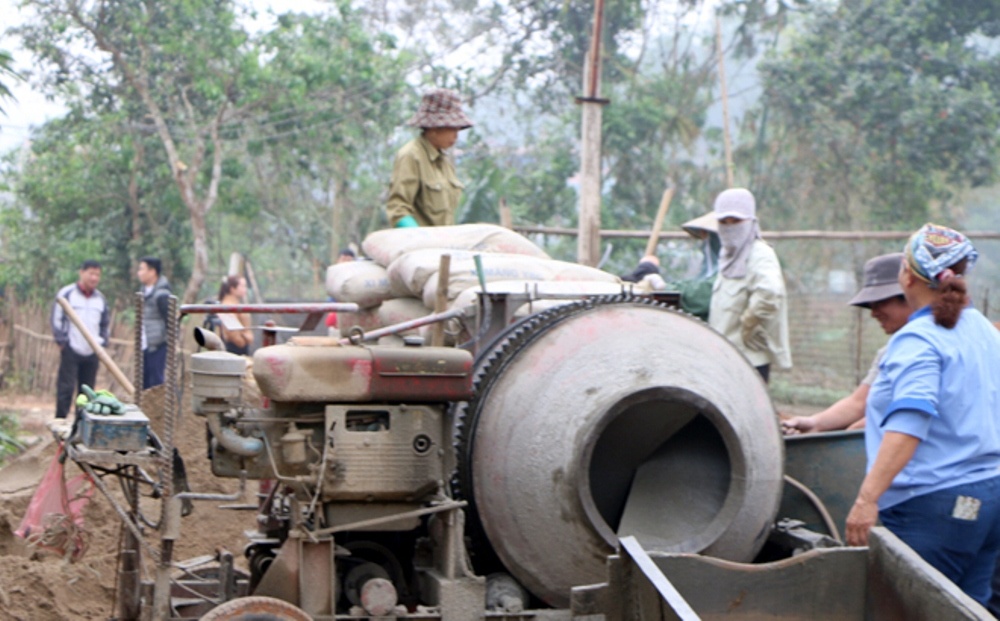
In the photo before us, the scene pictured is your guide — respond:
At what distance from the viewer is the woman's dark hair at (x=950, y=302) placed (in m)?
3.79

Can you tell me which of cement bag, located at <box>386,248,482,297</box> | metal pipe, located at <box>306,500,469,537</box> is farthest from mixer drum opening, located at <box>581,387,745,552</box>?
cement bag, located at <box>386,248,482,297</box>

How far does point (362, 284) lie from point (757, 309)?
188 cm

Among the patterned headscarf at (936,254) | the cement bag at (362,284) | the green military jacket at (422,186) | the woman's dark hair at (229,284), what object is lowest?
the woman's dark hair at (229,284)

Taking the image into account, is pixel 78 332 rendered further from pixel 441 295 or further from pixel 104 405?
pixel 104 405

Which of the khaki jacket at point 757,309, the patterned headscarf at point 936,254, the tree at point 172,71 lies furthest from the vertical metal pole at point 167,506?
the tree at point 172,71

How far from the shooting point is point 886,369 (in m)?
3.93

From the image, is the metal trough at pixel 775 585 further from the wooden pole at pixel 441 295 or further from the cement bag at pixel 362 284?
the cement bag at pixel 362 284

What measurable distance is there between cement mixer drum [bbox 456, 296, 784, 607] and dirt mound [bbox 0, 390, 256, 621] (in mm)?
1364

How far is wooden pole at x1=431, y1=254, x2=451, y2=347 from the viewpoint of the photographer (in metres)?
4.99

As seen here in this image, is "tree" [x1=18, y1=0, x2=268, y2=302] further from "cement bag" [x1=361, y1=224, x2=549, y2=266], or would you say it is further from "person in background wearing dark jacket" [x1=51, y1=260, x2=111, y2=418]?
"cement bag" [x1=361, y1=224, x2=549, y2=266]

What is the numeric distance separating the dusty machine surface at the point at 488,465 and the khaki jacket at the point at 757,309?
157 cm

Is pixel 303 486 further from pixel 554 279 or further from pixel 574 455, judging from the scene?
pixel 554 279

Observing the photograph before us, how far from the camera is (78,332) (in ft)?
37.9

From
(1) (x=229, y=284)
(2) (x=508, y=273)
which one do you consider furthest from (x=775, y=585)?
(1) (x=229, y=284)
